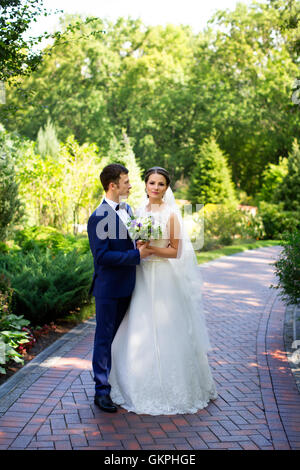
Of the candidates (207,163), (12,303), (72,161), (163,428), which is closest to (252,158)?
(207,163)

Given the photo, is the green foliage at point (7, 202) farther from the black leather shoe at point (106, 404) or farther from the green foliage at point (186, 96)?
the green foliage at point (186, 96)

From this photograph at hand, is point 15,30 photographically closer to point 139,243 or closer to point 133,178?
point 139,243

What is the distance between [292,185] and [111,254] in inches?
703

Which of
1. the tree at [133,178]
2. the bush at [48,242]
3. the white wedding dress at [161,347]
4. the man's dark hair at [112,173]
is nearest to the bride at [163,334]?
the white wedding dress at [161,347]

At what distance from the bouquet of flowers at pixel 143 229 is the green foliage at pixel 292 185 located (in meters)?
17.1

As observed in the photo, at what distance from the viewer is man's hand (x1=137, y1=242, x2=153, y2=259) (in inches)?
161

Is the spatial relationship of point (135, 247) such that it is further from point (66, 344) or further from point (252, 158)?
point (252, 158)

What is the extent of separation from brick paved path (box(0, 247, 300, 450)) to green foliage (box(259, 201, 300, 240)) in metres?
13.1

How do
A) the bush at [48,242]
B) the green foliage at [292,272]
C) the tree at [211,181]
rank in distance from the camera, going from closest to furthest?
the green foliage at [292,272] → the bush at [48,242] → the tree at [211,181]

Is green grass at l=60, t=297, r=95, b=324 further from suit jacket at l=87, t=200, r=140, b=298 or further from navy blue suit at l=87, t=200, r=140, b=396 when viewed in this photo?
suit jacket at l=87, t=200, r=140, b=298

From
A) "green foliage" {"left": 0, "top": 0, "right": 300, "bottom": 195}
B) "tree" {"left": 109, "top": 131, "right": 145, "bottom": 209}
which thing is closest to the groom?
"tree" {"left": 109, "top": 131, "right": 145, "bottom": 209}

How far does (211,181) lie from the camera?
2339 cm

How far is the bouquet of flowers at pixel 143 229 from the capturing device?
13.1 feet
